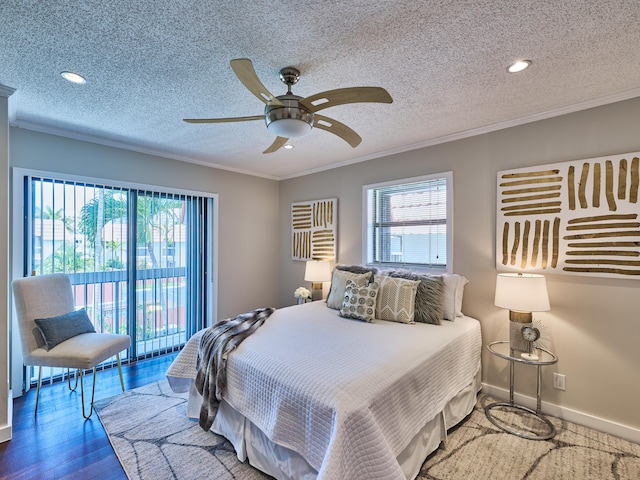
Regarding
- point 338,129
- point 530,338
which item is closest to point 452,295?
point 530,338

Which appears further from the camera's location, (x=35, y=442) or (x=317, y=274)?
(x=317, y=274)

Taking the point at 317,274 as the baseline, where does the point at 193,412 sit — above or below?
below

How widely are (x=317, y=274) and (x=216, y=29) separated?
2.92 m

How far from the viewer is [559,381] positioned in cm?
249

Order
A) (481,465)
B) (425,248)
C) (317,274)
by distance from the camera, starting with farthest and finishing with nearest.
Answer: (317,274) → (425,248) → (481,465)

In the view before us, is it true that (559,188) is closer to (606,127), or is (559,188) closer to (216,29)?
(606,127)

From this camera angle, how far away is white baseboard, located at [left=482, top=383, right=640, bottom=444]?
220 centimetres

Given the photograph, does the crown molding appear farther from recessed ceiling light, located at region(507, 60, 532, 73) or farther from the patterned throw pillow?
recessed ceiling light, located at region(507, 60, 532, 73)

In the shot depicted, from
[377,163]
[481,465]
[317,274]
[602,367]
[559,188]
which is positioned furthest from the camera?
[317,274]

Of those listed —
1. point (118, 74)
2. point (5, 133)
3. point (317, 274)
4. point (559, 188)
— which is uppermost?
point (118, 74)

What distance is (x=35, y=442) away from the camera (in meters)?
2.12

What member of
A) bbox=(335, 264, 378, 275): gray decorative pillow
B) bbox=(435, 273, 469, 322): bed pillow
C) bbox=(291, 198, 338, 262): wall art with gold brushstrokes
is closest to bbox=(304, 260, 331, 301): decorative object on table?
bbox=(291, 198, 338, 262): wall art with gold brushstrokes

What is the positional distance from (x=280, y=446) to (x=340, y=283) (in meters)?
1.75

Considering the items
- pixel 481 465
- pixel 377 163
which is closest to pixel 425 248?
pixel 377 163
